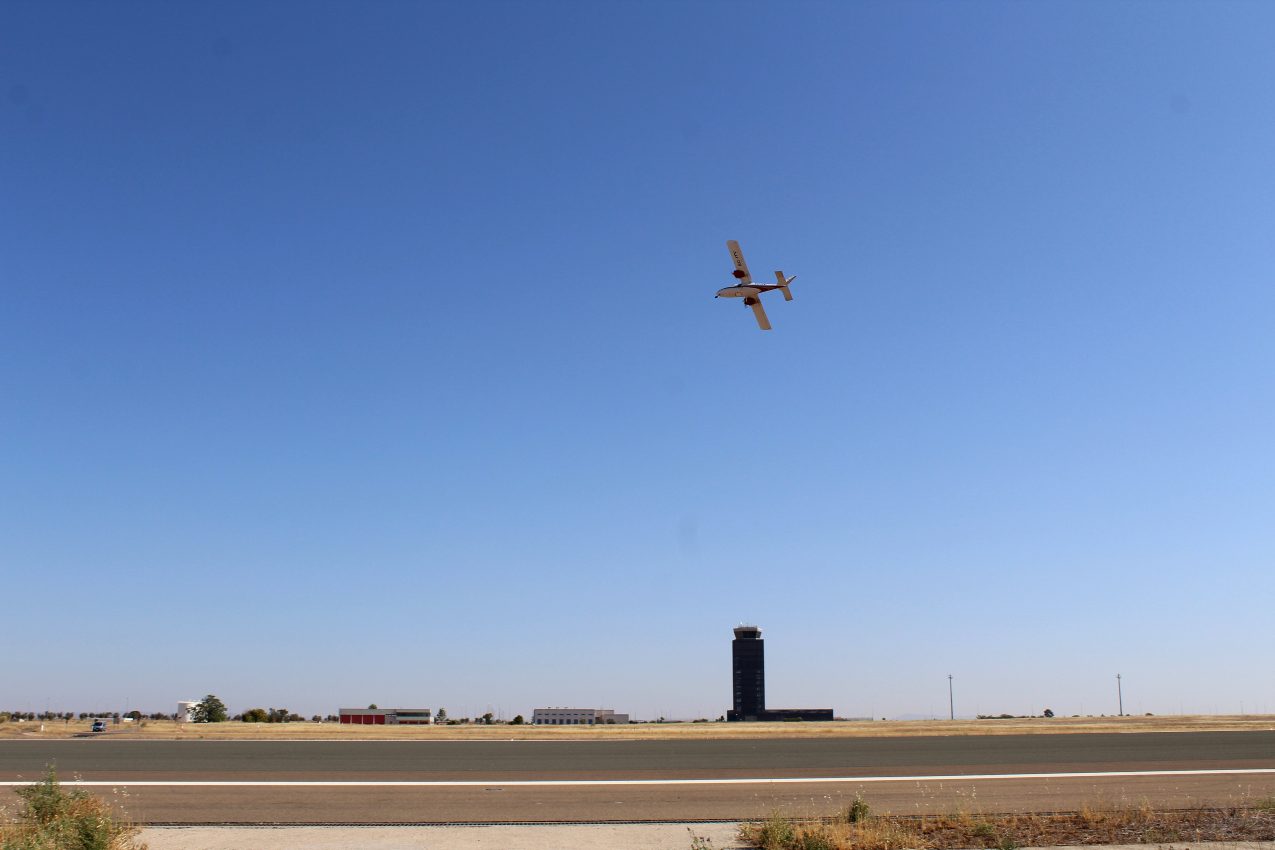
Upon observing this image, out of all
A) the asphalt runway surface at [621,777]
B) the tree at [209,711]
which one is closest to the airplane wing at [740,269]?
the asphalt runway surface at [621,777]

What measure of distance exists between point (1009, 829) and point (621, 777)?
41.9 feet

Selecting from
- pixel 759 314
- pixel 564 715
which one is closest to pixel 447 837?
pixel 759 314

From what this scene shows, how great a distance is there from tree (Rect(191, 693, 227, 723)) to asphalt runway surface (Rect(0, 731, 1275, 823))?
50.3m

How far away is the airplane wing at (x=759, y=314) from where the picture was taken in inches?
1496

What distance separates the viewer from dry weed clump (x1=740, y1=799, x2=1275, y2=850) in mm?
17094

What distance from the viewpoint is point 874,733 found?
5125 cm

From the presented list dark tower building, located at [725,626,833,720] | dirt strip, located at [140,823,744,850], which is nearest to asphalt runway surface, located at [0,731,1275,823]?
dirt strip, located at [140,823,744,850]

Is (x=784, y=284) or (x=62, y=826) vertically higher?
(x=784, y=284)

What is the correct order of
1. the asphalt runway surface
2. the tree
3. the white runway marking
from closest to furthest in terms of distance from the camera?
1. the asphalt runway surface
2. the white runway marking
3. the tree

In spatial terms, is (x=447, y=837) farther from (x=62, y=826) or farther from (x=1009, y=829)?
(x=1009, y=829)

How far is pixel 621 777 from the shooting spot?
28.2 metres

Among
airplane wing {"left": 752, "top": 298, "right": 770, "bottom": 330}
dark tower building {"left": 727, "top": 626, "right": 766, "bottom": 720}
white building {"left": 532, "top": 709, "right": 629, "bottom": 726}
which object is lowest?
white building {"left": 532, "top": 709, "right": 629, "bottom": 726}

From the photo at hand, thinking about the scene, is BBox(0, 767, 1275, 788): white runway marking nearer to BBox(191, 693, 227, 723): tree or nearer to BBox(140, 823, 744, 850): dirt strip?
BBox(140, 823, 744, 850): dirt strip

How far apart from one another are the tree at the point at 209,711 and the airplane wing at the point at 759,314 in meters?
76.1
